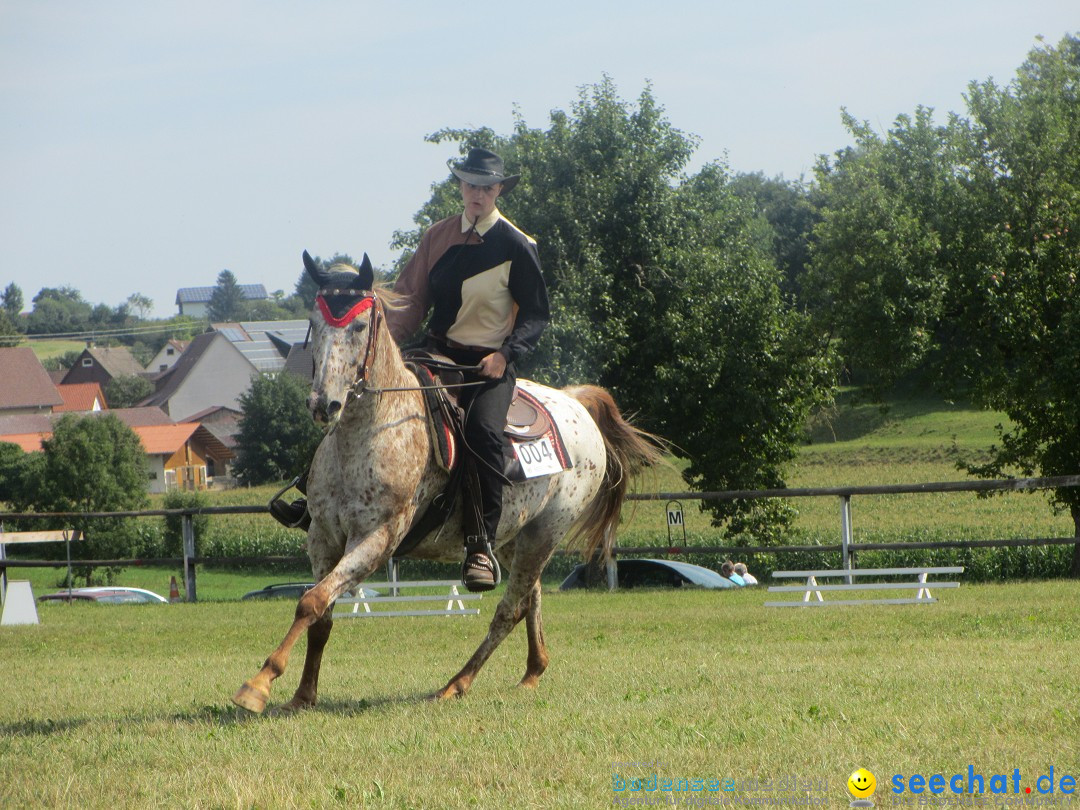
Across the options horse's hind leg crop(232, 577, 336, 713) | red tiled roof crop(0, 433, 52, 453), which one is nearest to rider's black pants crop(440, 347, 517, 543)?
horse's hind leg crop(232, 577, 336, 713)

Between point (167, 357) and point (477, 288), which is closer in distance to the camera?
point (477, 288)

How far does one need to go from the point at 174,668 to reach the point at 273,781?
508 cm

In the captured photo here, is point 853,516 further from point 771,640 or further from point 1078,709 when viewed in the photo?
point 1078,709

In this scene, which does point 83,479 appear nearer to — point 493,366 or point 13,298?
point 493,366

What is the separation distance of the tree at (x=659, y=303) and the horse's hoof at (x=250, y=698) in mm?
18739

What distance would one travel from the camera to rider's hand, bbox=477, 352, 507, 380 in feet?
21.1

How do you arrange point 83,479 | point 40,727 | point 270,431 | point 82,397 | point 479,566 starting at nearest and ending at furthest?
1. point 40,727
2. point 479,566
3. point 83,479
4. point 270,431
5. point 82,397

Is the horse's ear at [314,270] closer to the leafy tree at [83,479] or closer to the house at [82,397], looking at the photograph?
the leafy tree at [83,479]

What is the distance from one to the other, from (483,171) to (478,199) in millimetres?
Result: 170

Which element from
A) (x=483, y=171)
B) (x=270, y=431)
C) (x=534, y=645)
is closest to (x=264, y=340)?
(x=270, y=431)

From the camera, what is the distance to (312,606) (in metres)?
5.50

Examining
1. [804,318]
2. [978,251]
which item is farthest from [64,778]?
[804,318]

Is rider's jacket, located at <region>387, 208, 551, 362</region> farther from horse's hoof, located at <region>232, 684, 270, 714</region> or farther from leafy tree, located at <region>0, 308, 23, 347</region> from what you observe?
leafy tree, located at <region>0, 308, 23, 347</region>

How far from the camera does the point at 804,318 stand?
2544 cm
